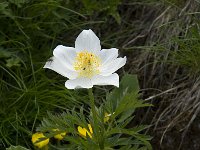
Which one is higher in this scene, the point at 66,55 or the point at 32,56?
the point at 66,55

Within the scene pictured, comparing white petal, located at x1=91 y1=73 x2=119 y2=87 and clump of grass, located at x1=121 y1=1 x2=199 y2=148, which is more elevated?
white petal, located at x1=91 y1=73 x2=119 y2=87

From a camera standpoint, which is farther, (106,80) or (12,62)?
(12,62)

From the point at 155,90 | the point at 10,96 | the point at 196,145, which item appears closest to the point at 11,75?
the point at 10,96

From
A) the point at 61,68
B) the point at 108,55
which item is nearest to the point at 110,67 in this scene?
the point at 108,55

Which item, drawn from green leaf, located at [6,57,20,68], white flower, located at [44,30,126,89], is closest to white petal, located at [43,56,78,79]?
white flower, located at [44,30,126,89]

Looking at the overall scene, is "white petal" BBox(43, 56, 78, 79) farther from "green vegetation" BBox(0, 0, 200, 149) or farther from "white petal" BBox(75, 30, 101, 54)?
"green vegetation" BBox(0, 0, 200, 149)

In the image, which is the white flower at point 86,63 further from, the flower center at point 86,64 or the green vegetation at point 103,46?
the green vegetation at point 103,46

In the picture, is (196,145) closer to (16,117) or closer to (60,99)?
(60,99)

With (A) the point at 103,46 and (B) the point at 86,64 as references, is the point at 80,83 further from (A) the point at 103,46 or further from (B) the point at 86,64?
(A) the point at 103,46
